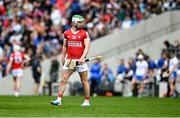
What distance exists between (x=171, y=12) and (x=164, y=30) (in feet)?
3.33

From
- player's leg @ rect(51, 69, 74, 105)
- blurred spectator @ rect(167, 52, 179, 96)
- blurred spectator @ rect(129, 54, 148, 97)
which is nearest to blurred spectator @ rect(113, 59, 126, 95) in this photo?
blurred spectator @ rect(129, 54, 148, 97)

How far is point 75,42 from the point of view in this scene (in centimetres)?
2492

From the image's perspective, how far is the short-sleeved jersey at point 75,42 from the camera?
81.6ft

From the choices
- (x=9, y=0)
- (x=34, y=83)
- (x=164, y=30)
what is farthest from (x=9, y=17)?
(x=164, y=30)

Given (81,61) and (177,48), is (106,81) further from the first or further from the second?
(81,61)

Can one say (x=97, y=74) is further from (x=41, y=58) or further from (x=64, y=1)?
(x=64, y=1)

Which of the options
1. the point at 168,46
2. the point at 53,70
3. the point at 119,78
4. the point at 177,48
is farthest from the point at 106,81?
the point at 177,48

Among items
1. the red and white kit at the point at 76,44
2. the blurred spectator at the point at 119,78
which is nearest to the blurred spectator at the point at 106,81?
the blurred spectator at the point at 119,78

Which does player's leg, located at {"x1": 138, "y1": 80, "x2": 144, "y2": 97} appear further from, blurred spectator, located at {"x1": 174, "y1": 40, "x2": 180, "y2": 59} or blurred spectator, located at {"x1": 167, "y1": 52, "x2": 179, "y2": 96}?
blurred spectator, located at {"x1": 167, "y1": 52, "x2": 179, "y2": 96}

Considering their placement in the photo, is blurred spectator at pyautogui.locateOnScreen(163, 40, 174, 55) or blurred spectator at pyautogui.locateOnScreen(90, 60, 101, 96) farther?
blurred spectator at pyautogui.locateOnScreen(90, 60, 101, 96)

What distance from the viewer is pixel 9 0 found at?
47.3 m

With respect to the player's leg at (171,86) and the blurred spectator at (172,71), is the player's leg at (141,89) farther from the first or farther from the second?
the player's leg at (171,86)

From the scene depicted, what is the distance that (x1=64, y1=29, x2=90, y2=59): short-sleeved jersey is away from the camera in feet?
81.6

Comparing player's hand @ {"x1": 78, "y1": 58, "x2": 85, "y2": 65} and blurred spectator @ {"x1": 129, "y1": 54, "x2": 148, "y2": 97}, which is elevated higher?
blurred spectator @ {"x1": 129, "y1": 54, "x2": 148, "y2": 97}
